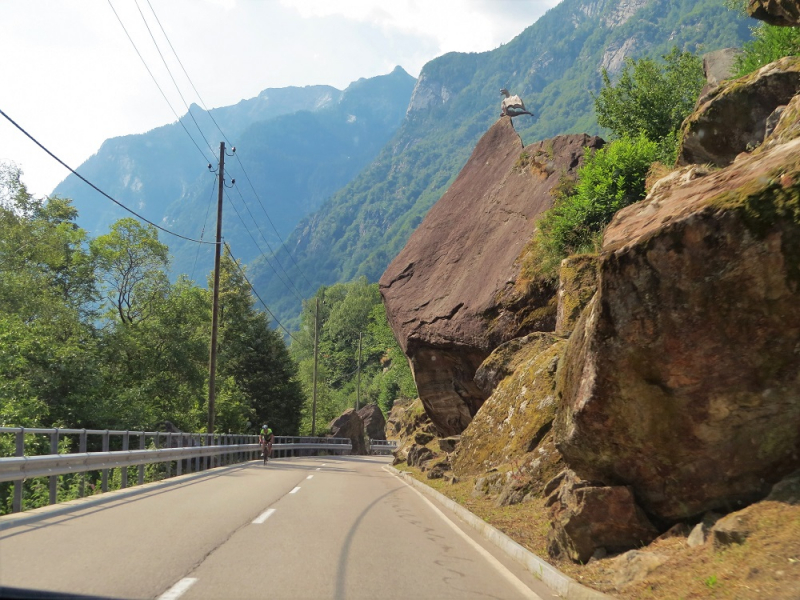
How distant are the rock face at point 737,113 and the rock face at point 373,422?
58862 millimetres

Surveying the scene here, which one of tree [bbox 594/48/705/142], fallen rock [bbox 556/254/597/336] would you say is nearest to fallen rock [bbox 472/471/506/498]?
fallen rock [bbox 556/254/597/336]

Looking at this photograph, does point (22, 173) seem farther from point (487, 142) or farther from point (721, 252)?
point (721, 252)

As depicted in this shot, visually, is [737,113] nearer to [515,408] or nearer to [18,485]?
[515,408]

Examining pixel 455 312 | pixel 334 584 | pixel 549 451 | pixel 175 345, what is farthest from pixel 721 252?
pixel 175 345

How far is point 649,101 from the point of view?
1208 inches

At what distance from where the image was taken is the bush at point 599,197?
21.6 metres

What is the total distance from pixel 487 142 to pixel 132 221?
26.2 metres

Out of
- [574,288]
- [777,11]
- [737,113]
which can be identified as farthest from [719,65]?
[777,11]

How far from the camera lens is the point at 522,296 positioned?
23.1 metres

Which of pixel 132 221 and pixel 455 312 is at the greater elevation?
pixel 132 221

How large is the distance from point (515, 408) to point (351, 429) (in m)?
49.4

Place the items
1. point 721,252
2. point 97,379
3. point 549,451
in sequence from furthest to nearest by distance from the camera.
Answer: point 97,379 → point 549,451 → point 721,252

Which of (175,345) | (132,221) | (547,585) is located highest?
(132,221)

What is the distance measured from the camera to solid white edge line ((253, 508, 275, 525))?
10.6 m
